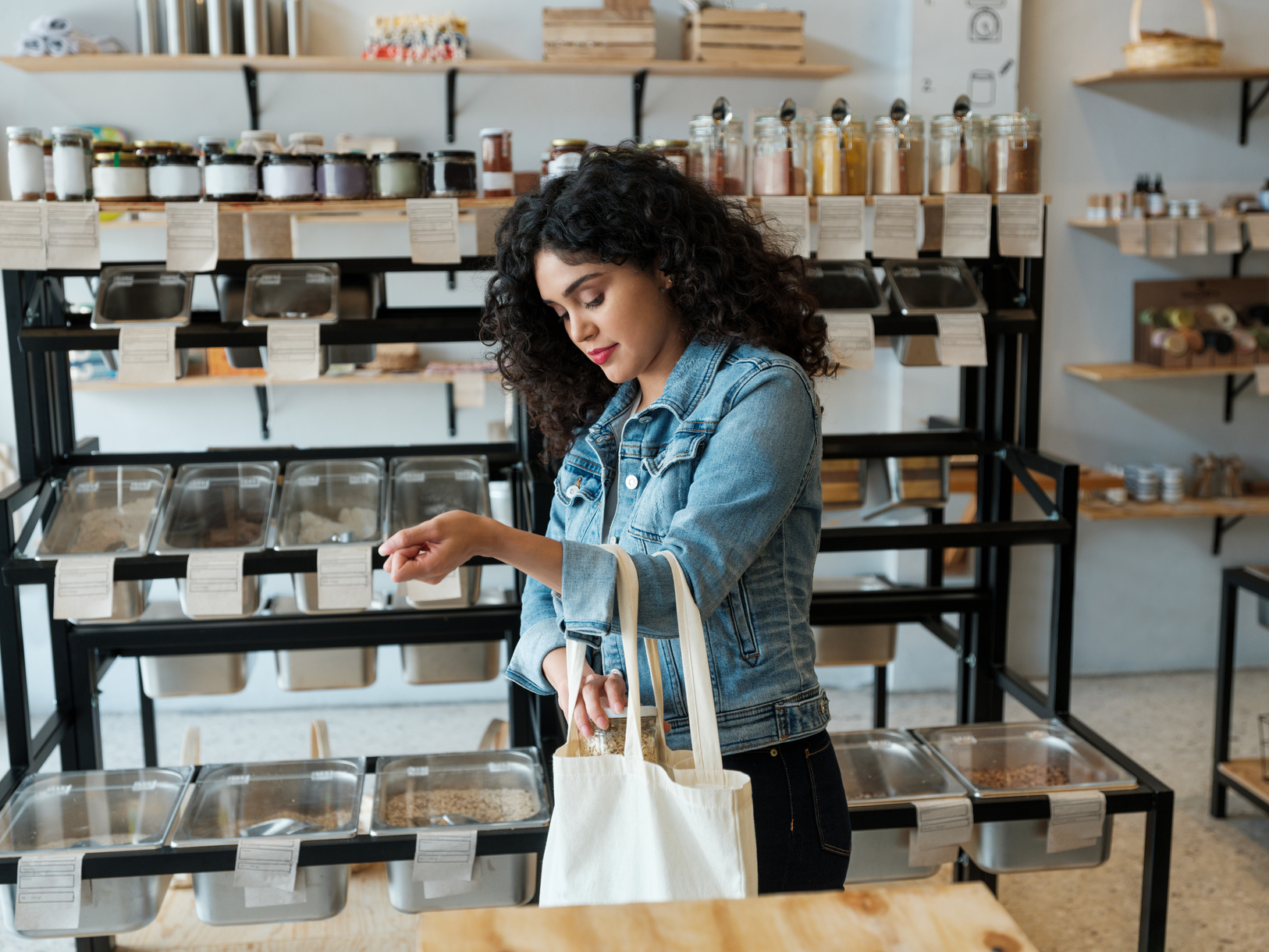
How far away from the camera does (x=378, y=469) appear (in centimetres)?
232

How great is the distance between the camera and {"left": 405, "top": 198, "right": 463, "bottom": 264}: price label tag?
2.07 meters

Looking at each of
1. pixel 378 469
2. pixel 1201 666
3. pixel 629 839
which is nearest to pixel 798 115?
pixel 378 469

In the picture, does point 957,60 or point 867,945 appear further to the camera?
point 957,60

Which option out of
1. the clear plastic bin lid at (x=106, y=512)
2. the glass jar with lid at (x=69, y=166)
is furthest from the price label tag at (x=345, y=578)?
the glass jar with lid at (x=69, y=166)

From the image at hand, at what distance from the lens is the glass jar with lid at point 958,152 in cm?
221

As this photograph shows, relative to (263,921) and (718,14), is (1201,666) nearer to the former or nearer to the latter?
(718,14)

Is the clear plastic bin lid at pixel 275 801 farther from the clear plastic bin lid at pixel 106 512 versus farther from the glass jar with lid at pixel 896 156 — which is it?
the glass jar with lid at pixel 896 156

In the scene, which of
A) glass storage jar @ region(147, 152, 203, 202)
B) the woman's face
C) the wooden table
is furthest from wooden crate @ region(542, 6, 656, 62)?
the wooden table

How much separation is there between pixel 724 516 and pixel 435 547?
11.3 inches

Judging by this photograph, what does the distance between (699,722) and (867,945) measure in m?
0.31

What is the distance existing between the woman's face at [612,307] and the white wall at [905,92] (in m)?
2.52

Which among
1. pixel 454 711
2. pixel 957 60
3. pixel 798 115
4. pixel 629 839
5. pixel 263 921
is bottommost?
pixel 454 711

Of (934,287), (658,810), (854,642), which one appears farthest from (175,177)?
(854,642)

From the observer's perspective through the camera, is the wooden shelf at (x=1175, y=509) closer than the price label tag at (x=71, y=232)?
No
